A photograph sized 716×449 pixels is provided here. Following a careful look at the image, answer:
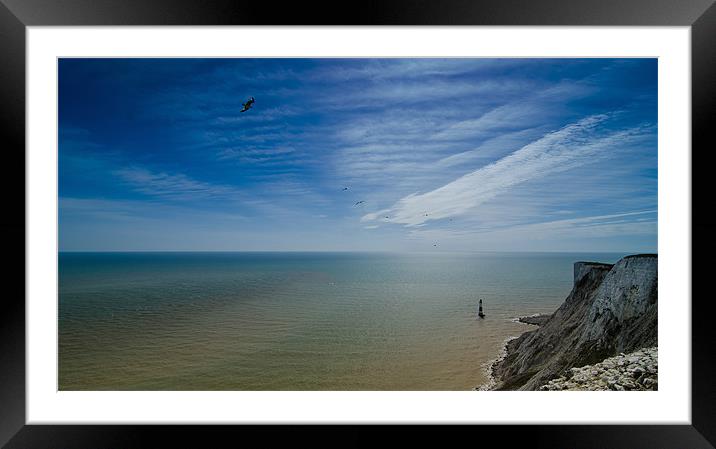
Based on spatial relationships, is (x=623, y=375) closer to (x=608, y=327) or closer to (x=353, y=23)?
(x=608, y=327)

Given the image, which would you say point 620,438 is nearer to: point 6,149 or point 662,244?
point 662,244

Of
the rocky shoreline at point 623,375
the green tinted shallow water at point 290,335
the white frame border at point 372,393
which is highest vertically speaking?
the white frame border at point 372,393

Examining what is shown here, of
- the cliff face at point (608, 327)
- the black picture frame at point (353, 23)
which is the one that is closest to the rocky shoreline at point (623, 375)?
the cliff face at point (608, 327)

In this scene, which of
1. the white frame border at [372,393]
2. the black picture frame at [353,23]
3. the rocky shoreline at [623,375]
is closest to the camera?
the black picture frame at [353,23]

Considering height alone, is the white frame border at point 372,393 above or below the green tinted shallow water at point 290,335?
above

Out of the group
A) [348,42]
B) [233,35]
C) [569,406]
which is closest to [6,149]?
[233,35]

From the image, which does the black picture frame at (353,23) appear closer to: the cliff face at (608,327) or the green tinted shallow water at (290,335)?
the cliff face at (608,327)
